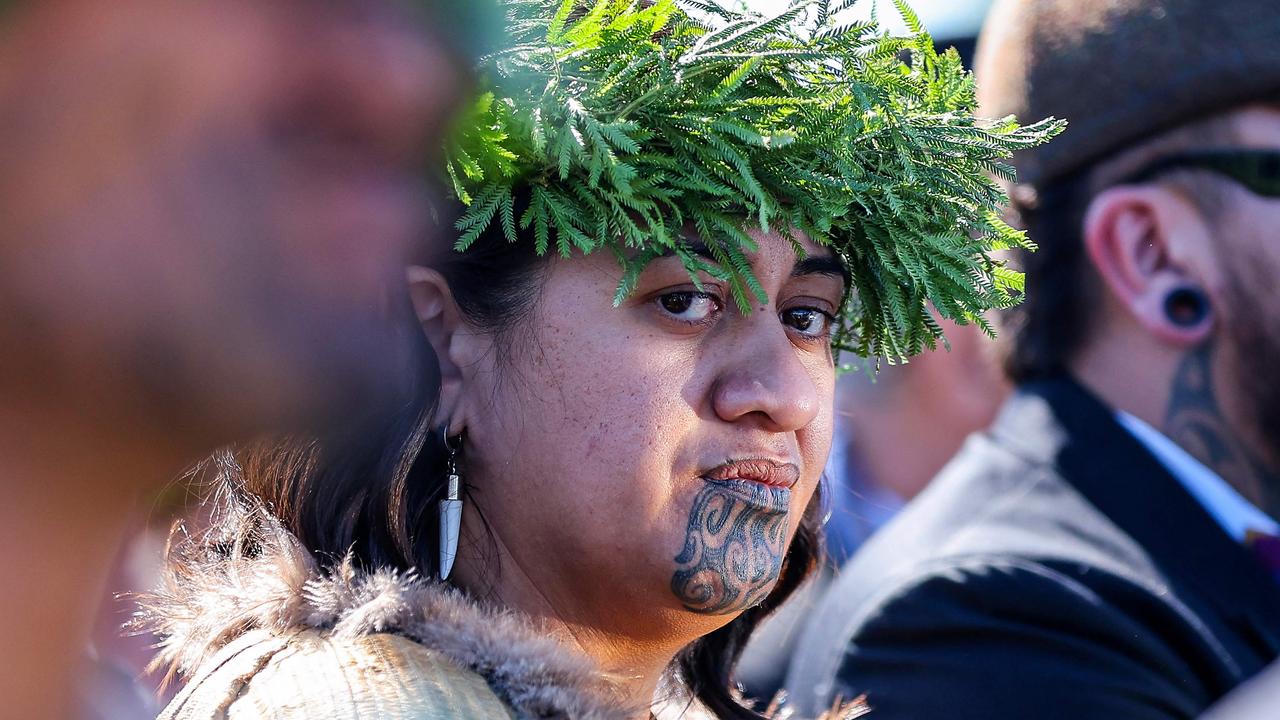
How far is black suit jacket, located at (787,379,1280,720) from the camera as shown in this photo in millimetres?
2971

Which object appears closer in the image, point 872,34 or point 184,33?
point 184,33

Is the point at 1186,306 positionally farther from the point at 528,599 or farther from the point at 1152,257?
the point at 528,599

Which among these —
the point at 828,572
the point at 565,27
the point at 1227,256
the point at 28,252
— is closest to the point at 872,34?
the point at 565,27

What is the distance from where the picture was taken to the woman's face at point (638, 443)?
2.01 metres

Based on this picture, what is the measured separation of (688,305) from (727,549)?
0.38 m

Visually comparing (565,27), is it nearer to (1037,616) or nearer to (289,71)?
(289,71)

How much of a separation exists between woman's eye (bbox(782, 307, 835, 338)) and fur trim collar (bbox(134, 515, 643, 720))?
674mm

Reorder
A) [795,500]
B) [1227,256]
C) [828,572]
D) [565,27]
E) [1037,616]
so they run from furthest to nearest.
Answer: [828,572] → [1227,256] → [1037,616] → [795,500] → [565,27]

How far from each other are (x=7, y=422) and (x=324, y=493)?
43.7 inches

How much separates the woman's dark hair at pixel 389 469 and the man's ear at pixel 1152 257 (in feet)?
7.12

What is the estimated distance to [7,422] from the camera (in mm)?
966

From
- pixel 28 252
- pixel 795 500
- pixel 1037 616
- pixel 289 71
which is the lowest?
pixel 1037 616

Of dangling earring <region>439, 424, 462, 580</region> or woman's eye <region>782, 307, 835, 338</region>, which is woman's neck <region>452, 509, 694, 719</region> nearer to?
dangling earring <region>439, 424, 462, 580</region>

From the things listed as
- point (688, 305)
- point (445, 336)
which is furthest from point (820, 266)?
point (445, 336)
